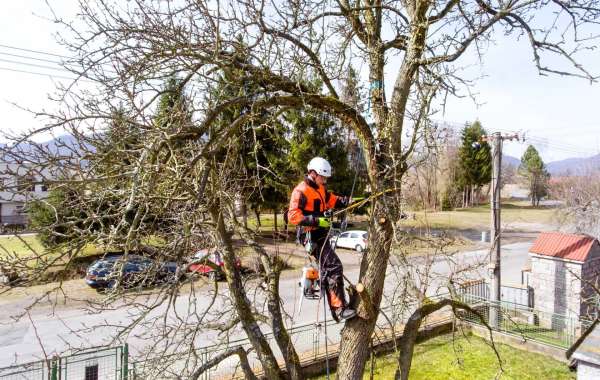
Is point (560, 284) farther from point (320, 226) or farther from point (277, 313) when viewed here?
point (320, 226)

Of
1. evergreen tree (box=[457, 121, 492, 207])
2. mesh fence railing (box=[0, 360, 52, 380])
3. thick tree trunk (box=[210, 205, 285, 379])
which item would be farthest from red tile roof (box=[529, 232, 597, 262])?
evergreen tree (box=[457, 121, 492, 207])

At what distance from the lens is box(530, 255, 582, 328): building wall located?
42.8 feet

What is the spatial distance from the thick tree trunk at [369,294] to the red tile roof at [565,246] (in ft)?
38.3

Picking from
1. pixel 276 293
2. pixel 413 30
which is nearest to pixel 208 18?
pixel 413 30

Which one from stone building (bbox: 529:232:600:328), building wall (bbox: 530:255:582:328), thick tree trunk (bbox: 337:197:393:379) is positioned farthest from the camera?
building wall (bbox: 530:255:582:328)

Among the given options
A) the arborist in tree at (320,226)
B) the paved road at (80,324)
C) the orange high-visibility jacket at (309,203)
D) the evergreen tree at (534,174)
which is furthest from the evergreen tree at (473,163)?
the arborist in tree at (320,226)

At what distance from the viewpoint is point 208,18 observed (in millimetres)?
3580

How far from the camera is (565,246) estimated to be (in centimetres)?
1337

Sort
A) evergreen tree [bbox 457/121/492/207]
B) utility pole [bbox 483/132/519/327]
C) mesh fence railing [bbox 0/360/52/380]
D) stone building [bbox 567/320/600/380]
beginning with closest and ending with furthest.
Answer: mesh fence railing [bbox 0/360/52/380] → stone building [bbox 567/320/600/380] → utility pole [bbox 483/132/519/327] → evergreen tree [bbox 457/121/492/207]

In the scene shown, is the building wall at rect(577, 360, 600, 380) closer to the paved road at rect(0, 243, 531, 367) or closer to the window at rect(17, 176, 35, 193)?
the paved road at rect(0, 243, 531, 367)

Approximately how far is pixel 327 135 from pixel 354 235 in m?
6.49

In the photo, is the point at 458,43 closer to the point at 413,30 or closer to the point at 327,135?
the point at 413,30

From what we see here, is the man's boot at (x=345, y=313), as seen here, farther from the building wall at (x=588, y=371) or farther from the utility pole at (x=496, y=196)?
the utility pole at (x=496, y=196)

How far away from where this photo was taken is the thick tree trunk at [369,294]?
4.21 m
